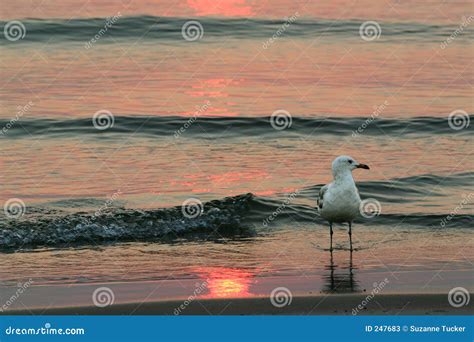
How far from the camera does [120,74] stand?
89.0 feet

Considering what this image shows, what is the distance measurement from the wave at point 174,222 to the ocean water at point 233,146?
0.13 ft

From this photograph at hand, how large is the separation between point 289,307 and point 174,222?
495 cm

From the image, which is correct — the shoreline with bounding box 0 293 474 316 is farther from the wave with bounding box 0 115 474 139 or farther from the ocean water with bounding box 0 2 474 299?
the wave with bounding box 0 115 474 139

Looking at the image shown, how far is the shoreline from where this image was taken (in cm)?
998

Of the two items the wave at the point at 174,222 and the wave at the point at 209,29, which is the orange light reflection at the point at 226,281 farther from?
the wave at the point at 209,29

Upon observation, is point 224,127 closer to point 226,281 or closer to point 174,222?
point 174,222

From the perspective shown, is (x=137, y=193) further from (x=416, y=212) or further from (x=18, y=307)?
(x=18, y=307)

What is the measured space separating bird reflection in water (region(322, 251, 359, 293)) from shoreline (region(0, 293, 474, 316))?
0.39 metres

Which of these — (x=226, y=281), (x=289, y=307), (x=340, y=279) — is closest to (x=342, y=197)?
(x=340, y=279)

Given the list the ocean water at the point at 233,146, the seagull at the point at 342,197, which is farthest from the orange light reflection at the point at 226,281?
the seagull at the point at 342,197

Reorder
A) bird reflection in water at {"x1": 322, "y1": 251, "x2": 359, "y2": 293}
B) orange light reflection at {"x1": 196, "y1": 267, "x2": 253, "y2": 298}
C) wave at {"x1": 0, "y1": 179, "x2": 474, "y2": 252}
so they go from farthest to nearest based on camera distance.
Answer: wave at {"x1": 0, "y1": 179, "x2": 474, "y2": 252}
bird reflection in water at {"x1": 322, "y1": 251, "x2": 359, "y2": 293}
orange light reflection at {"x1": 196, "y1": 267, "x2": 253, "y2": 298}

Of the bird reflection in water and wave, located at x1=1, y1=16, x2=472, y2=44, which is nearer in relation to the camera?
the bird reflection in water

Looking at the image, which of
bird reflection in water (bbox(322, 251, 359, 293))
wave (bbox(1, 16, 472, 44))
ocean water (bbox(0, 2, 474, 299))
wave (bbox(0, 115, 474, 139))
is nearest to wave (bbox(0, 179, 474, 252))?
ocean water (bbox(0, 2, 474, 299))

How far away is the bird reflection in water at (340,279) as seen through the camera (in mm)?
10992
